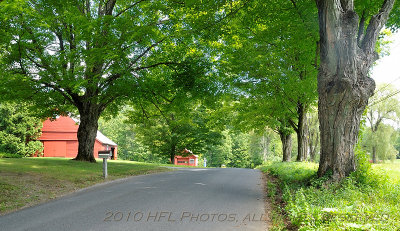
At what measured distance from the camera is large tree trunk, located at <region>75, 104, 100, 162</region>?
1848 centimetres

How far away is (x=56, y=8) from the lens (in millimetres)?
15234

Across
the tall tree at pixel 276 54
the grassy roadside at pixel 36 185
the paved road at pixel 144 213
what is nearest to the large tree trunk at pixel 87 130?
the grassy roadside at pixel 36 185

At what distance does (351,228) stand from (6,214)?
681 centimetres

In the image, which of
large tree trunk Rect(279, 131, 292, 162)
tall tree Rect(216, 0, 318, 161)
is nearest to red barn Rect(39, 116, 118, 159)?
large tree trunk Rect(279, 131, 292, 162)

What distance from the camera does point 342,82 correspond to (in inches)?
312

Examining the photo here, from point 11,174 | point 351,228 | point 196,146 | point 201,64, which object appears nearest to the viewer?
point 351,228

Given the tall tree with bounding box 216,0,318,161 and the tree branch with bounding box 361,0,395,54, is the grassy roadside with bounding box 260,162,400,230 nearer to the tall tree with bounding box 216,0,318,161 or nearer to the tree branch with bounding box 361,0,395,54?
the tree branch with bounding box 361,0,395,54

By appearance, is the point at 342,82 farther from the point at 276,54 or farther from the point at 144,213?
the point at 276,54

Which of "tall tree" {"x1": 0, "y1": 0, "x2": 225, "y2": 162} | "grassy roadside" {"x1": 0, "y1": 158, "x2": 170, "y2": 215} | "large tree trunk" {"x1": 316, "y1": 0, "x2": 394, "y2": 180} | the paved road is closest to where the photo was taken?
the paved road

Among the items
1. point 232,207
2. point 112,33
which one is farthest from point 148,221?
point 112,33

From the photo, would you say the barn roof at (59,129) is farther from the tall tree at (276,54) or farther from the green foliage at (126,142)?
the tall tree at (276,54)

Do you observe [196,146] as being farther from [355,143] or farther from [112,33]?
[355,143]

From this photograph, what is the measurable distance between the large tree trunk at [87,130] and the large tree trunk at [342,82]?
14647mm

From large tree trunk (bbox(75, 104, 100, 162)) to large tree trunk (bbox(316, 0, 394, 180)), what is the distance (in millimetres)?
14647
